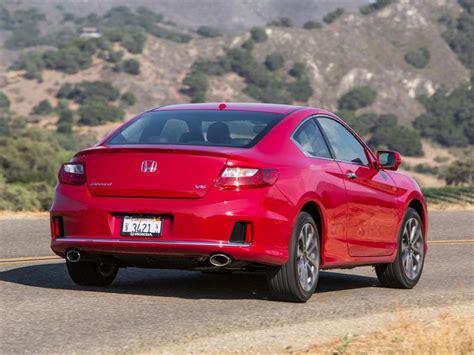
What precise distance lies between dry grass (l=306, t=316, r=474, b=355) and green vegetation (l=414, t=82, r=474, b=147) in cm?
18071

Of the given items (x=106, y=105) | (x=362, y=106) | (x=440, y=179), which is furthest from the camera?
(x=362, y=106)

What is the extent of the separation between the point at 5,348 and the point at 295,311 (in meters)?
2.49

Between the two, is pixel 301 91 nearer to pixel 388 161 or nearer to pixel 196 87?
pixel 196 87

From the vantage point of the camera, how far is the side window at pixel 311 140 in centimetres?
941

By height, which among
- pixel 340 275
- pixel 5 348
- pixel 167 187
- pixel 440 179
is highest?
pixel 167 187

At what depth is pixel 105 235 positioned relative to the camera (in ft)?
28.4

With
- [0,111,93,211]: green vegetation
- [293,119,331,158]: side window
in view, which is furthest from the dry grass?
[0,111,93,211]: green vegetation

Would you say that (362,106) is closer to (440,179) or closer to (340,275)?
(440,179)

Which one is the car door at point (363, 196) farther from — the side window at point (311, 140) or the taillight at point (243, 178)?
the taillight at point (243, 178)

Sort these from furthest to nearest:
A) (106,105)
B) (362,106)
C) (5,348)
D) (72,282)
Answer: (362,106)
(106,105)
(72,282)
(5,348)

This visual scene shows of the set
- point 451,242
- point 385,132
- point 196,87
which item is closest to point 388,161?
point 451,242

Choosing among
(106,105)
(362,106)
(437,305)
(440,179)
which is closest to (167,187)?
(437,305)

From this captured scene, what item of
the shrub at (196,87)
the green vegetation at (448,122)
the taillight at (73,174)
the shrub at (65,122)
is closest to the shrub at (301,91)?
the shrub at (196,87)

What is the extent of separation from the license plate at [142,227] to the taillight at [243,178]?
55 centimetres
